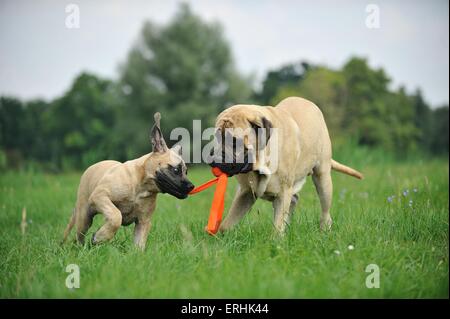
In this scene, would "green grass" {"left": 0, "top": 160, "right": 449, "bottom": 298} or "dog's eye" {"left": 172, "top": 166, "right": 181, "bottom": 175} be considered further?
"dog's eye" {"left": 172, "top": 166, "right": 181, "bottom": 175}

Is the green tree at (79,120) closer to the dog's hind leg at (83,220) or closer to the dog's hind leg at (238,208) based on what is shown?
the dog's hind leg at (83,220)

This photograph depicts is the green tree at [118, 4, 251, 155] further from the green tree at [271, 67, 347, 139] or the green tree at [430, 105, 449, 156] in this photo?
the green tree at [430, 105, 449, 156]

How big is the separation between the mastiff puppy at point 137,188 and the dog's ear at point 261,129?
2.92 ft

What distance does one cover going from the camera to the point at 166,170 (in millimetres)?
5504

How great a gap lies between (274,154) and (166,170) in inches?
46.1

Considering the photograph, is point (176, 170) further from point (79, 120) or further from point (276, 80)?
point (79, 120)

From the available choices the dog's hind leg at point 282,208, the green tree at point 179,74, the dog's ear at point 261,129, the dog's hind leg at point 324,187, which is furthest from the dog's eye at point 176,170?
the green tree at point 179,74

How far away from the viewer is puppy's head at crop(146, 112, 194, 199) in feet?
17.9

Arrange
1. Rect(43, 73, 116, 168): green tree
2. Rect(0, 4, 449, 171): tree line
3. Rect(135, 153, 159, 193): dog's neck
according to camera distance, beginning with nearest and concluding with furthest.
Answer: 1. Rect(135, 153, 159, 193): dog's neck
2. Rect(0, 4, 449, 171): tree line
3. Rect(43, 73, 116, 168): green tree

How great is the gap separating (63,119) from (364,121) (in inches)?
1056

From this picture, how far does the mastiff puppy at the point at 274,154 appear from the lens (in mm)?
5160

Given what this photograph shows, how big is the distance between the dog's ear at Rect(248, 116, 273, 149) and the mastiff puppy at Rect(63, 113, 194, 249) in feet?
2.92

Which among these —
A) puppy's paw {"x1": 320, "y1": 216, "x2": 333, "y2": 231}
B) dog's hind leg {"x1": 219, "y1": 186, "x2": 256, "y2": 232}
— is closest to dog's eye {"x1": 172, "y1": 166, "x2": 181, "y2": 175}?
dog's hind leg {"x1": 219, "y1": 186, "x2": 256, "y2": 232}

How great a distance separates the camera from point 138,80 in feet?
108
